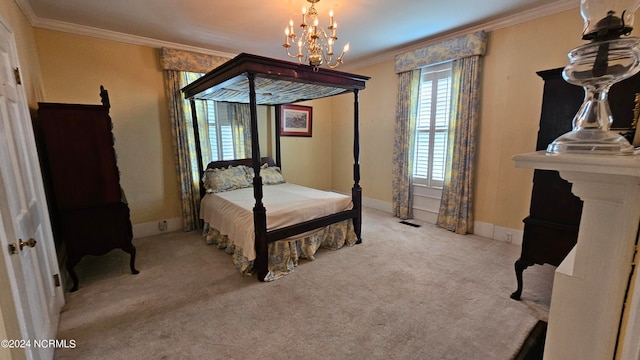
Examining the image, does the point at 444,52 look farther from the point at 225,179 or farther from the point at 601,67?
the point at 225,179

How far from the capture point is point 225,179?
3910mm

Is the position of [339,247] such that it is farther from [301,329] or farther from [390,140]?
[390,140]

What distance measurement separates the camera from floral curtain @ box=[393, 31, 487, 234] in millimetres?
3387

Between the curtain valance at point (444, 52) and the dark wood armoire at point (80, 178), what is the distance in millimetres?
3788

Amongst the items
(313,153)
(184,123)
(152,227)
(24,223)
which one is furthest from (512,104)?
(152,227)

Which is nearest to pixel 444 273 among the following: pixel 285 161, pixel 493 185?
pixel 493 185

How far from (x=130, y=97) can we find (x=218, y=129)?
1.17 metres

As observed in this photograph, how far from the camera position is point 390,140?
458cm

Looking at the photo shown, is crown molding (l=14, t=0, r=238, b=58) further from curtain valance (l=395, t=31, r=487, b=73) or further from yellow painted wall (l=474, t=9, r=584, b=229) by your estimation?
yellow painted wall (l=474, t=9, r=584, b=229)

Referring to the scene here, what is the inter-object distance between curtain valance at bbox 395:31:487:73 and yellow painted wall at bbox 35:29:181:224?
11.6ft

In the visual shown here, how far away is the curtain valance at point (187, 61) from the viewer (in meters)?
3.58

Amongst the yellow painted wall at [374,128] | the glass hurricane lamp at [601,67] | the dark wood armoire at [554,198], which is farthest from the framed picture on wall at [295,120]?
the glass hurricane lamp at [601,67]

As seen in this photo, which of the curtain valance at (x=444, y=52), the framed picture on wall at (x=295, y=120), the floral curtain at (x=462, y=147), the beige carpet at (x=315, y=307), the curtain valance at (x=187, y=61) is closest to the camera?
the beige carpet at (x=315, y=307)

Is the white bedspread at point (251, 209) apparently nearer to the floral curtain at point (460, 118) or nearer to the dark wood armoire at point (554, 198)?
the floral curtain at point (460, 118)
